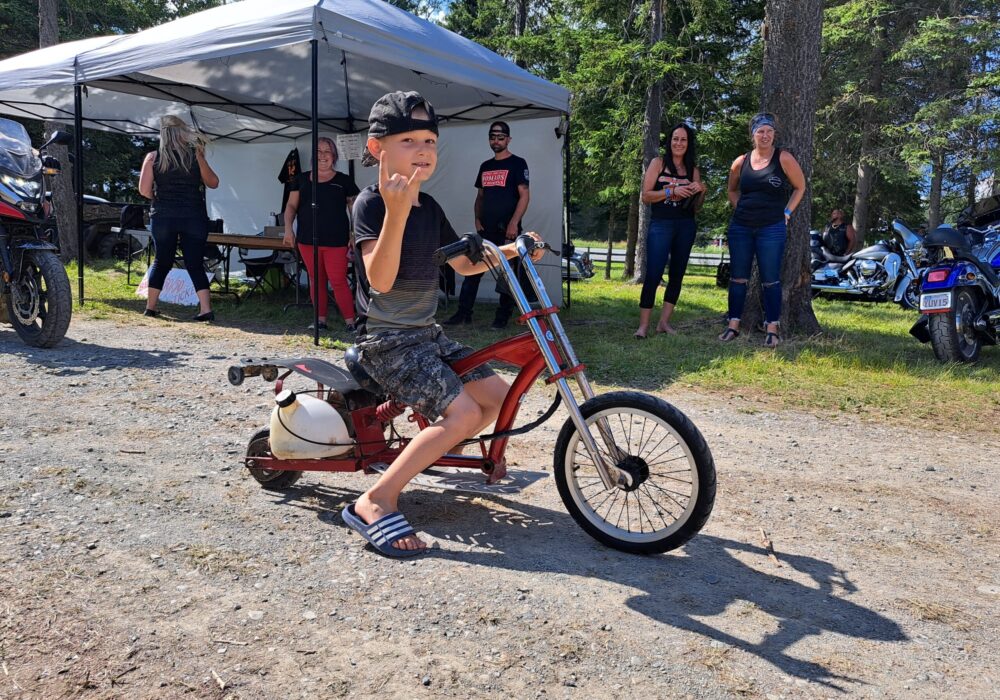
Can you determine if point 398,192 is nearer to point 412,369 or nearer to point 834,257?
point 412,369

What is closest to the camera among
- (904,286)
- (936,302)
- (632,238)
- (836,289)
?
(936,302)

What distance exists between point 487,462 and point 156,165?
608 cm

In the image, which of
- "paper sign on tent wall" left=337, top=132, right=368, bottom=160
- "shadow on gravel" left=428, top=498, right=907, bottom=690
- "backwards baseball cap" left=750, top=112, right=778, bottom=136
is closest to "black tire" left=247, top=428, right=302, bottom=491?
"shadow on gravel" left=428, top=498, right=907, bottom=690

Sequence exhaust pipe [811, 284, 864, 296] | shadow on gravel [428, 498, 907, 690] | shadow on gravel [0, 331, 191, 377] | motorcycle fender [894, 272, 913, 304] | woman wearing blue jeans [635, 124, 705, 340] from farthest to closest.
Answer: exhaust pipe [811, 284, 864, 296]
motorcycle fender [894, 272, 913, 304]
woman wearing blue jeans [635, 124, 705, 340]
shadow on gravel [0, 331, 191, 377]
shadow on gravel [428, 498, 907, 690]

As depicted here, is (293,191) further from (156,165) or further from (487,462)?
(487,462)

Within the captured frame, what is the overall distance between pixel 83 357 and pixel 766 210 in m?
5.86

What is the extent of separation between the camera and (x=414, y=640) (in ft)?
7.49

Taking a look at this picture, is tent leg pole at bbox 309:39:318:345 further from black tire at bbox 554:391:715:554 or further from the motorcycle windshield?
black tire at bbox 554:391:715:554

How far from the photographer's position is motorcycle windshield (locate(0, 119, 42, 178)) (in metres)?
6.26

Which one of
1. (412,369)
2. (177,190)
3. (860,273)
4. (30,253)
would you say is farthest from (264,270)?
(860,273)

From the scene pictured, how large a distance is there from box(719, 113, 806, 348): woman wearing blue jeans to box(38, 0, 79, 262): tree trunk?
12751mm

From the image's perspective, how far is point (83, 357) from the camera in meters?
6.00

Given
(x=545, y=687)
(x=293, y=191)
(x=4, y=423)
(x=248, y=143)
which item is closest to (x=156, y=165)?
(x=293, y=191)

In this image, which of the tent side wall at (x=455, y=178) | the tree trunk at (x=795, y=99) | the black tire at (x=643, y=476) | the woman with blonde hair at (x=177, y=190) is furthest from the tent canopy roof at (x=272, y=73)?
the black tire at (x=643, y=476)
